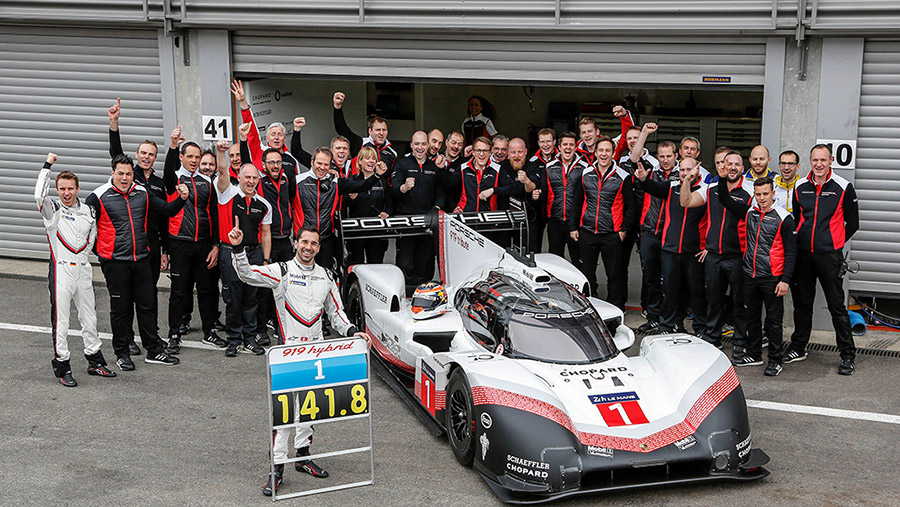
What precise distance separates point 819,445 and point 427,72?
6.38 meters

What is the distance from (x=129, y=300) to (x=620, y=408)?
4.87 metres

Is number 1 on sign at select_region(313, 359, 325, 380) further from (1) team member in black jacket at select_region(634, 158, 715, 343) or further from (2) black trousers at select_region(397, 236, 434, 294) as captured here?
(1) team member in black jacket at select_region(634, 158, 715, 343)

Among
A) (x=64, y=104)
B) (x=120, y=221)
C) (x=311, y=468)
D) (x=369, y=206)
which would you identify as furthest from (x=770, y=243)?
(x=64, y=104)

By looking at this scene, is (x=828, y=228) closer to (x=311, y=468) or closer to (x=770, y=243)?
(x=770, y=243)

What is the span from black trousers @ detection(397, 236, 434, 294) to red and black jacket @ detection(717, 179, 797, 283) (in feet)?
11.1

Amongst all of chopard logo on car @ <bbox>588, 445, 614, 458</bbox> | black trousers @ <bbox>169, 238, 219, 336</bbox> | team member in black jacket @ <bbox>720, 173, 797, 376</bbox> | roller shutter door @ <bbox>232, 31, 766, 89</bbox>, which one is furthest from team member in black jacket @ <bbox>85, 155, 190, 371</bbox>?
team member in black jacket @ <bbox>720, 173, 797, 376</bbox>

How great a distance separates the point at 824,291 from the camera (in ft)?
31.7

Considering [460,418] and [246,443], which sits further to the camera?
[246,443]

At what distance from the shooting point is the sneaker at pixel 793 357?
9.94m

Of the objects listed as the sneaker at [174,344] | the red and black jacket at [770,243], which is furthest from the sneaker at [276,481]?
the red and black jacket at [770,243]

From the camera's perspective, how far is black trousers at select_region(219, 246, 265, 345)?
32.8 feet

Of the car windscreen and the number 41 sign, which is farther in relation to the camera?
the number 41 sign

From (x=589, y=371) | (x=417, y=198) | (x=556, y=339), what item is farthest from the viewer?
(x=417, y=198)

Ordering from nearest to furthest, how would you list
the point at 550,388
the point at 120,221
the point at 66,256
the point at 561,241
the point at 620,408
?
the point at 620,408, the point at 550,388, the point at 66,256, the point at 120,221, the point at 561,241
